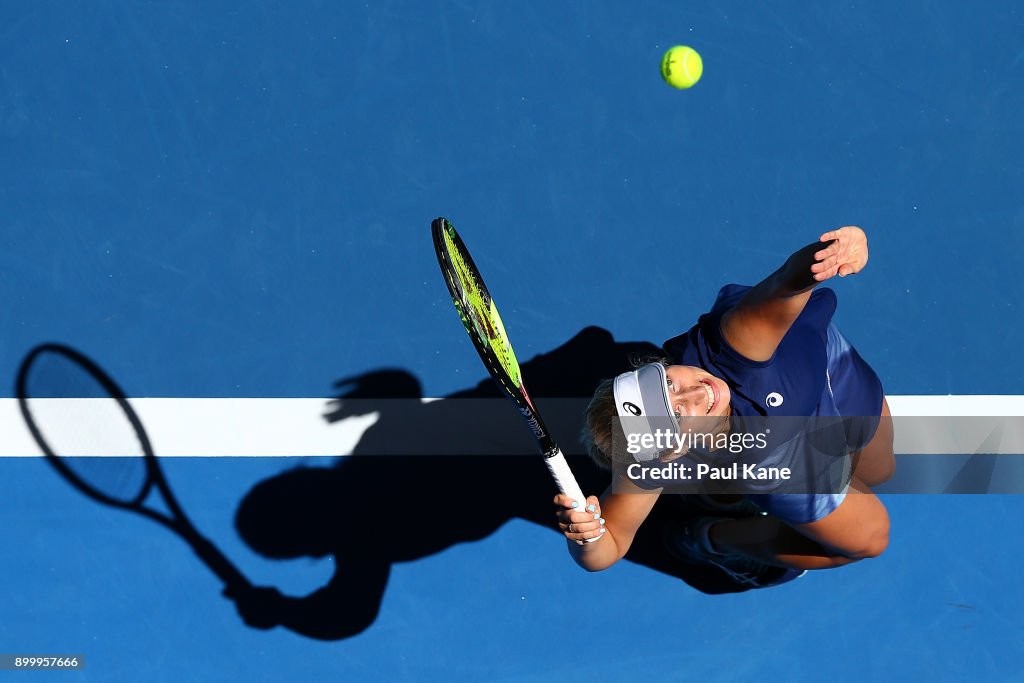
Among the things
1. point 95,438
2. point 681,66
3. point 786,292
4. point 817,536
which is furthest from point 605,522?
point 95,438

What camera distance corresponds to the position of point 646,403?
8.39ft

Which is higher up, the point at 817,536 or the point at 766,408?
the point at 766,408

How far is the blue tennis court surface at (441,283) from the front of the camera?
3635 mm

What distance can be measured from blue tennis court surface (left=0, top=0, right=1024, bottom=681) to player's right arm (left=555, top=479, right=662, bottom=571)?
719mm

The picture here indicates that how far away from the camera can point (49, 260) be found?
373cm

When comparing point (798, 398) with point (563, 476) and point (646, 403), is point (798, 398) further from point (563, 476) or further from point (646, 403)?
point (563, 476)

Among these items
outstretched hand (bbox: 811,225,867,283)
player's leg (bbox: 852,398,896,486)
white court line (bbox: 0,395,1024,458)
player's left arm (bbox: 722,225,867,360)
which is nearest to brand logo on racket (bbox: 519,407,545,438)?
player's left arm (bbox: 722,225,867,360)

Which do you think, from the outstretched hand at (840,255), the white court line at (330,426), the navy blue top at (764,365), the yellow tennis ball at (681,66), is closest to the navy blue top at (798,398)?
the navy blue top at (764,365)

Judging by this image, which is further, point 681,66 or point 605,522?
point 681,66

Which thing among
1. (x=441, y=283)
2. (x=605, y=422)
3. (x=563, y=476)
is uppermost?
(x=441, y=283)

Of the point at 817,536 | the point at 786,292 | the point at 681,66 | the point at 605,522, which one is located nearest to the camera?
the point at 786,292

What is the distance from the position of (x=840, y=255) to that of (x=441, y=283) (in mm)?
1698

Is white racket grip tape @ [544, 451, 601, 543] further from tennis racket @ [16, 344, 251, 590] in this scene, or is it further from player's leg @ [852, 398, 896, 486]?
tennis racket @ [16, 344, 251, 590]

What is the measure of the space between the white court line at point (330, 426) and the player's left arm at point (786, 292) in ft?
3.72
